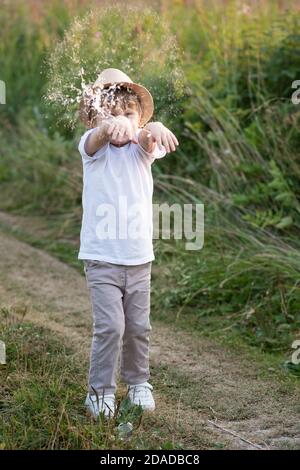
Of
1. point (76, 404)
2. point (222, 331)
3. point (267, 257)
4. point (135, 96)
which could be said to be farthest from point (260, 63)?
point (76, 404)

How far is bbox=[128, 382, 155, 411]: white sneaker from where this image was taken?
3.67 metres

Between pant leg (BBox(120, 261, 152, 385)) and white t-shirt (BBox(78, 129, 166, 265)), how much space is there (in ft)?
0.24

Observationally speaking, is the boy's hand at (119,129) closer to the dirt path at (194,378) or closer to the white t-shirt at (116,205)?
the white t-shirt at (116,205)

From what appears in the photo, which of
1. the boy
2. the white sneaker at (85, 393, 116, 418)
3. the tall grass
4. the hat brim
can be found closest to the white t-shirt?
the boy

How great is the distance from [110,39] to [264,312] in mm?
1944

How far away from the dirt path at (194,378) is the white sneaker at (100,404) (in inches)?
10.5

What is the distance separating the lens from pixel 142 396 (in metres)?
3.69

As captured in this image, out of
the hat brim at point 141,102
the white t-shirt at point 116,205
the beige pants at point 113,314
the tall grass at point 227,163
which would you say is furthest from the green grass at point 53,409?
the tall grass at point 227,163

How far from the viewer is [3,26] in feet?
31.6

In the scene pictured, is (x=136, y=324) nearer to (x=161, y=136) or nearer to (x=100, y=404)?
(x=100, y=404)

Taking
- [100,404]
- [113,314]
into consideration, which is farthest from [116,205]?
[100,404]

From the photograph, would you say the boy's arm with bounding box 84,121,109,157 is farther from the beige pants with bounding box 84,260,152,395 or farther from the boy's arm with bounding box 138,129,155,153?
the beige pants with bounding box 84,260,152,395

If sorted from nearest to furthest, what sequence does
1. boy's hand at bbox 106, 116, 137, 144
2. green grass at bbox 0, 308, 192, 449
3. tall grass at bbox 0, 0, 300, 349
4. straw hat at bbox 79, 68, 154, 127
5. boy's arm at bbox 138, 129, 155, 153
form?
green grass at bbox 0, 308, 192, 449
boy's hand at bbox 106, 116, 137, 144
boy's arm at bbox 138, 129, 155, 153
straw hat at bbox 79, 68, 154, 127
tall grass at bbox 0, 0, 300, 349
